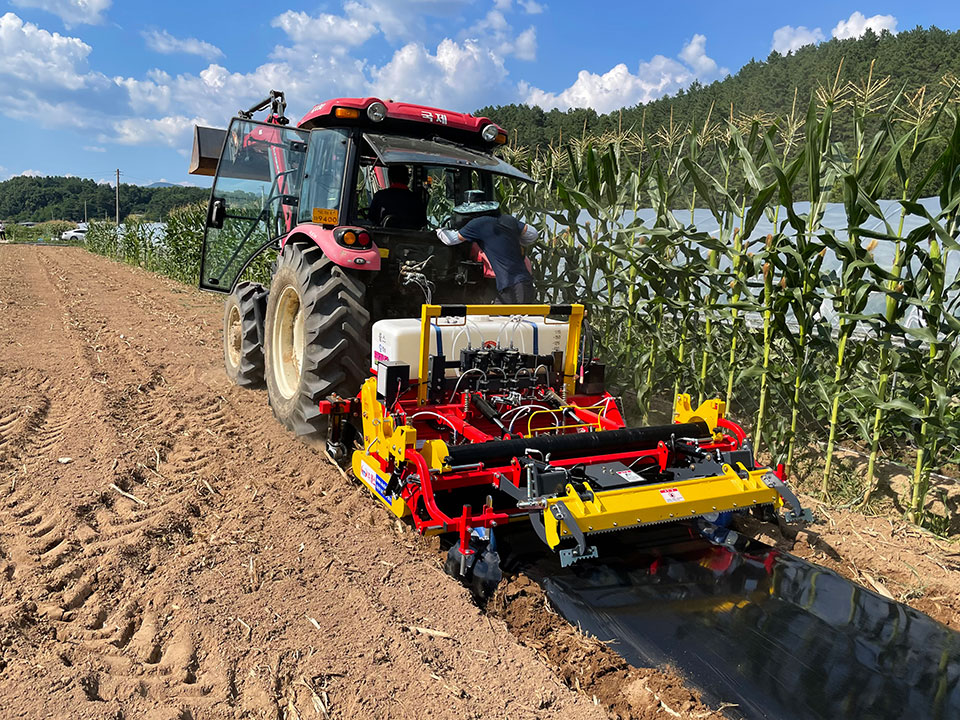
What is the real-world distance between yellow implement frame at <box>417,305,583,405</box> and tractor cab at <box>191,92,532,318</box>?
67 centimetres

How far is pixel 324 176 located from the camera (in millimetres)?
5055

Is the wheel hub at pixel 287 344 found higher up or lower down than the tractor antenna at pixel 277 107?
lower down

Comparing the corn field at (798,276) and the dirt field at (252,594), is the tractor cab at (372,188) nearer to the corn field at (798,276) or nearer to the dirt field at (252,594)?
the corn field at (798,276)

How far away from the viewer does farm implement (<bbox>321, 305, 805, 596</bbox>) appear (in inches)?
125

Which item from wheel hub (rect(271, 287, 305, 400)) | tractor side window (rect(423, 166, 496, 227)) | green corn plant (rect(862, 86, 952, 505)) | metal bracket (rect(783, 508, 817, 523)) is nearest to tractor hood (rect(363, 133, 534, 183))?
tractor side window (rect(423, 166, 496, 227))

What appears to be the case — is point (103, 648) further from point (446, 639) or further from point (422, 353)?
point (422, 353)

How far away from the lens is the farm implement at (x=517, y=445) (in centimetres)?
317

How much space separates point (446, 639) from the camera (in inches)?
108

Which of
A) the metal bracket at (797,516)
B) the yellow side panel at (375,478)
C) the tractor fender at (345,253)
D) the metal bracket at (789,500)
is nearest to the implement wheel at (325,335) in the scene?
the tractor fender at (345,253)

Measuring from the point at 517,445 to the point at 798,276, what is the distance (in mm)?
2263

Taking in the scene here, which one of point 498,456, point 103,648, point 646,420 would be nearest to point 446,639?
point 498,456

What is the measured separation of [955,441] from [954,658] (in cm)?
196

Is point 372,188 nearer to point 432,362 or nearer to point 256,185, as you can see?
point 256,185

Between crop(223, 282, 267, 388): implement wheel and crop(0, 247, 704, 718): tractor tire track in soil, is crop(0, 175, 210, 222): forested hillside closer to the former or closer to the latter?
crop(223, 282, 267, 388): implement wheel
